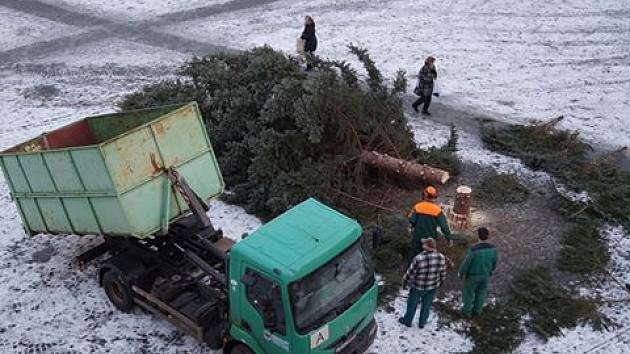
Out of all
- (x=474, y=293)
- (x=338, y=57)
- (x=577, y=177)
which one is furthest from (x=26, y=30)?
(x=474, y=293)

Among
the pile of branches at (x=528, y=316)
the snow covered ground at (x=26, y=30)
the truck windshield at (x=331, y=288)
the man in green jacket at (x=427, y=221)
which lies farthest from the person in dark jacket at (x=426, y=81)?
the snow covered ground at (x=26, y=30)

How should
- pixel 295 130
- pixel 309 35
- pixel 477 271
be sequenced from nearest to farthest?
pixel 477 271
pixel 295 130
pixel 309 35

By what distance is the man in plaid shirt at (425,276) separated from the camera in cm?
742

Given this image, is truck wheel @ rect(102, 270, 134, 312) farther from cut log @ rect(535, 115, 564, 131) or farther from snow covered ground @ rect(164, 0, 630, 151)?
snow covered ground @ rect(164, 0, 630, 151)

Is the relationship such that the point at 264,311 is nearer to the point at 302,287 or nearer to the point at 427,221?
the point at 302,287

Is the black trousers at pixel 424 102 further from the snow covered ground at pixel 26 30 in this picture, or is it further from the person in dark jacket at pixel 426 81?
the snow covered ground at pixel 26 30

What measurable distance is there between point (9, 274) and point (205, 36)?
11546 mm

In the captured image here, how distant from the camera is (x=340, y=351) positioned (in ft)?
21.9

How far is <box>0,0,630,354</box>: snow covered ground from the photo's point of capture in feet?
26.9

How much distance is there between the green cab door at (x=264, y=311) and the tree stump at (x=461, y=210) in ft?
14.9

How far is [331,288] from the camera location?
6480mm

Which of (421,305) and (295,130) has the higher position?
(295,130)

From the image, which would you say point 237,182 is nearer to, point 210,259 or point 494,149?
point 210,259

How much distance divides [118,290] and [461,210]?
5492 mm
